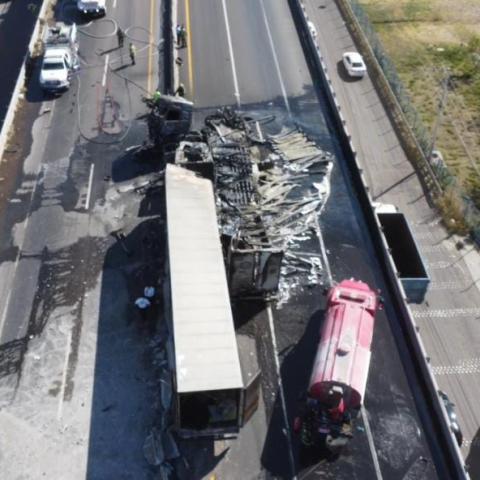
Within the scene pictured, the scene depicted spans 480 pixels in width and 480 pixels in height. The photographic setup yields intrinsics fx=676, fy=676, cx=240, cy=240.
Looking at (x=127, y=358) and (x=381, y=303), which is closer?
(x=127, y=358)

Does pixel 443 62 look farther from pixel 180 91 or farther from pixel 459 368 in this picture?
pixel 459 368

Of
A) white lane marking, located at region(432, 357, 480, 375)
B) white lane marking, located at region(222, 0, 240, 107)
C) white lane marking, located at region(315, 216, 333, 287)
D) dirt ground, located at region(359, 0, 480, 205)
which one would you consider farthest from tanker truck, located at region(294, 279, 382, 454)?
dirt ground, located at region(359, 0, 480, 205)

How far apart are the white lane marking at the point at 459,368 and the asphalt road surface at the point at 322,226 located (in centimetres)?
670

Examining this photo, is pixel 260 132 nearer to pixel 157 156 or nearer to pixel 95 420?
pixel 157 156

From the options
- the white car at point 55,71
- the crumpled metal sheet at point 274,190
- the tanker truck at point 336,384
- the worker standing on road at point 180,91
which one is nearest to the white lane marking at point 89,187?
the crumpled metal sheet at point 274,190

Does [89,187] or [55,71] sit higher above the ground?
[55,71]

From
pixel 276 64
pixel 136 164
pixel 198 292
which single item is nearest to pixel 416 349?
pixel 198 292

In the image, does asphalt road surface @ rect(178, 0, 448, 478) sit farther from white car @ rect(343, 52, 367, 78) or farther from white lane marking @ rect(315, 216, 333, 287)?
white car @ rect(343, 52, 367, 78)

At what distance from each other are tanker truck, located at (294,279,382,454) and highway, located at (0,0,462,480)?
88 centimetres

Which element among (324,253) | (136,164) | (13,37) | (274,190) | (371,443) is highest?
(274,190)

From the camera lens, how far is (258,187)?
3372 centimetres

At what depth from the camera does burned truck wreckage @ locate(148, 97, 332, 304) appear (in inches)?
1118

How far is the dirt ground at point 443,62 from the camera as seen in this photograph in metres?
48.0

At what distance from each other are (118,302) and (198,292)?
5.54 m
